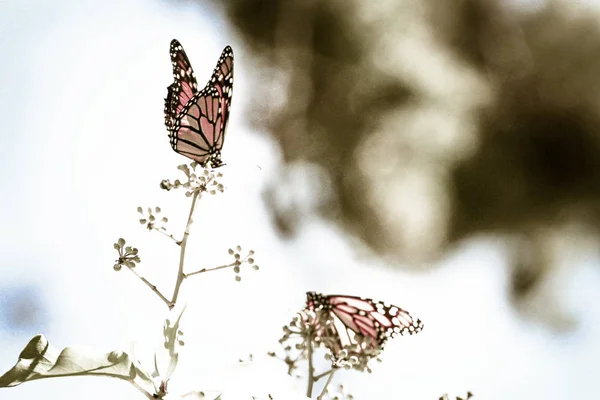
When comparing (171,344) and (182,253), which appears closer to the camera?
(171,344)

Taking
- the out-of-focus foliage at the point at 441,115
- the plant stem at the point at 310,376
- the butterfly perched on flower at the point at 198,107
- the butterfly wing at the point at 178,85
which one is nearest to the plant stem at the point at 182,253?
the plant stem at the point at 310,376

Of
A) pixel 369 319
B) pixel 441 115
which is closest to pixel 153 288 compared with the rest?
pixel 369 319

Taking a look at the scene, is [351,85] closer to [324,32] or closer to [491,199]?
[324,32]

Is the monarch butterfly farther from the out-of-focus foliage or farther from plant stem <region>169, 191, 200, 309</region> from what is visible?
the out-of-focus foliage

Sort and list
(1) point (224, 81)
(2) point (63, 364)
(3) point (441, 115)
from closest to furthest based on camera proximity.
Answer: (2) point (63, 364) → (1) point (224, 81) → (3) point (441, 115)

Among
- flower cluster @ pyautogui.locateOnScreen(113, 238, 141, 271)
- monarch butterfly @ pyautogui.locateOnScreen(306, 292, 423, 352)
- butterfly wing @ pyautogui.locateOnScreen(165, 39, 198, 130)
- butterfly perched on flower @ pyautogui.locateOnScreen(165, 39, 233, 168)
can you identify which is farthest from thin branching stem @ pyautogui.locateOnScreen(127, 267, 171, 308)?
butterfly wing @ pyautogui.locateOnScreen(165, 39, 198, 130)

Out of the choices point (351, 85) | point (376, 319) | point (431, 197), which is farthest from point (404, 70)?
point (376, 319)

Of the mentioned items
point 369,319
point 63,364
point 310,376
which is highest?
point 369,319

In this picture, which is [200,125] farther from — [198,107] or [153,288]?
[153,288]

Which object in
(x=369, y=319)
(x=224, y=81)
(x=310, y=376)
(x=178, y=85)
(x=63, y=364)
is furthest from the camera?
(x=178, y=85)
